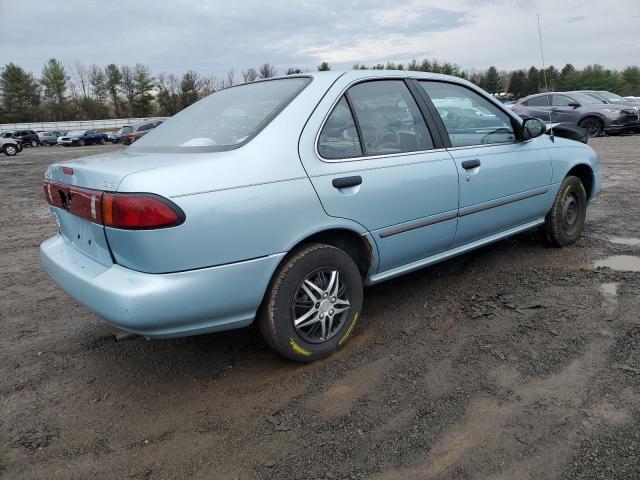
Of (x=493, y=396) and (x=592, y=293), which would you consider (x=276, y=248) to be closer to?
Result: (x=493, y=396)

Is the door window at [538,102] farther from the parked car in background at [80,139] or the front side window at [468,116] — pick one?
the parked car in background at [80,139]

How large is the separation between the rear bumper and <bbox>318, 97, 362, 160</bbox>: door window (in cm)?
68

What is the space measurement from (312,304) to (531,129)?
2415mm

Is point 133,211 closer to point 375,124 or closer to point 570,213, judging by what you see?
point 375,124

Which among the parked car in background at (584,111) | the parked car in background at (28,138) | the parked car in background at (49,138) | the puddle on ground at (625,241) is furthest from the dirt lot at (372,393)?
the parked car in background at (49,138)

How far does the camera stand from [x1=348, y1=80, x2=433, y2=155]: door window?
120 inches

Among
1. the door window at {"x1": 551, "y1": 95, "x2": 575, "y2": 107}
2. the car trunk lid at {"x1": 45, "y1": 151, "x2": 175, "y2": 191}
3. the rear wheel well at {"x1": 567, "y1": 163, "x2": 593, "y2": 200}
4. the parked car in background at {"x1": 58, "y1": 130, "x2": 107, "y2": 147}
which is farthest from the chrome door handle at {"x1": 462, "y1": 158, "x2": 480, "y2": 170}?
the parked car in background at {"x1": 58, "y1": 130, "x2": 107, "y2": 147}

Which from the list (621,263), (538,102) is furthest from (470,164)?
(538,102)

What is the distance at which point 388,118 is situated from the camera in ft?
10.5

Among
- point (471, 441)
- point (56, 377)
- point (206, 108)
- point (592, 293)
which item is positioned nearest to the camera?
point (471, 441)

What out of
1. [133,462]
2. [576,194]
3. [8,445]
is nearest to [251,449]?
[133,462]

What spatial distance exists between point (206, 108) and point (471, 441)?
2513mm

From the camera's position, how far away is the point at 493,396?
245 cm

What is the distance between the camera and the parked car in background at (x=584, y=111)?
15875 mm
